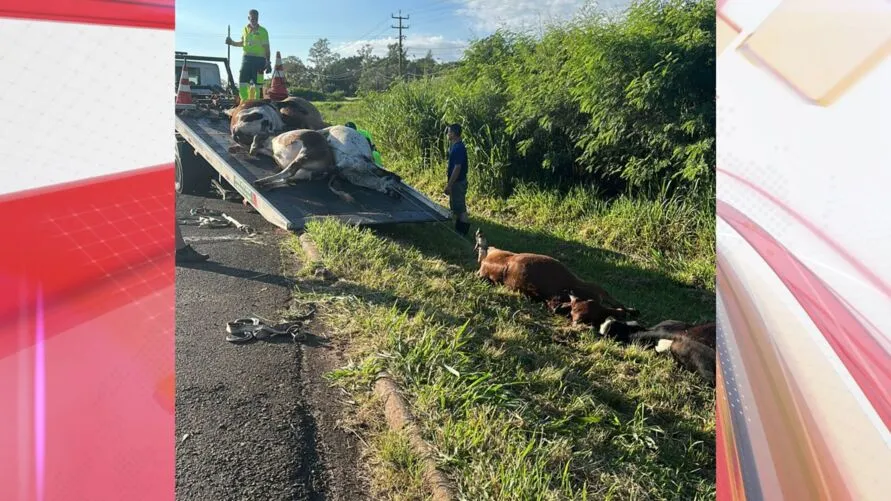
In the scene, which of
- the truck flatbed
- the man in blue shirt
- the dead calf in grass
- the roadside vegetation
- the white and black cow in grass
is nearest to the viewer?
the roadside vegetation

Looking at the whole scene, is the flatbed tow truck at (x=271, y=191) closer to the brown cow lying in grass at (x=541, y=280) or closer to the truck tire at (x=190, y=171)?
the truck tire at (x=190, y=171)

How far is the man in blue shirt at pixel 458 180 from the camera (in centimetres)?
834

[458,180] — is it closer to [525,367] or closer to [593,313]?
[593,313]

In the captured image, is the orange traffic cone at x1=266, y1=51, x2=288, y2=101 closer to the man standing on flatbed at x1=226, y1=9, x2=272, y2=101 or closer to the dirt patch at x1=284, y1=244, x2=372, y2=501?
the man standing on flatbed at x1=226, y1=9, x2=272, y2=101

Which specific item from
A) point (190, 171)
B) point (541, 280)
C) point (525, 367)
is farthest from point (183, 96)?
point (525, 367)

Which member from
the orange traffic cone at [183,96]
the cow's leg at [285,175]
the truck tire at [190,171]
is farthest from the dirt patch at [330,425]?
the orange traffic cone at [183,96]

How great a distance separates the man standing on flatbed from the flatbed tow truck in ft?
4.26

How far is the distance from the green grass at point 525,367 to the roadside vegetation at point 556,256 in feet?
0.05

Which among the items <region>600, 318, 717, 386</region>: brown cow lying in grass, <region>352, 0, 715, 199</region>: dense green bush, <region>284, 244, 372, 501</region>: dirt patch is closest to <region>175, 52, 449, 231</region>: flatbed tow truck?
<region>352, 0, 715, 199</region>: dense green bush

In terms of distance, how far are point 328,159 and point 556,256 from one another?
302cm

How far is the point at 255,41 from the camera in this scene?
10.9m

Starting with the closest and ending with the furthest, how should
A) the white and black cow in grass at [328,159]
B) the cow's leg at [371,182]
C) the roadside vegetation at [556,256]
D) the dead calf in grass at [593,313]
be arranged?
1. the roadside vegetation at [556,256]
2. the dead calf in grass at [593,313]
3. the white and black cow in grass at [328,159]
4. the cow's leg at [371,182]

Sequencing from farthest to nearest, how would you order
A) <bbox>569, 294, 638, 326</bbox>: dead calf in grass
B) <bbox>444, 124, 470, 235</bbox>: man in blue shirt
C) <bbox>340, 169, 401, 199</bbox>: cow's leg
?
<bbox>444, 124, 470, 235</bbox>: man in blue shirt
<bbox>340, 169, 401, 199</bbox>: cow's leg
<bbox>569, 294, 638, 326</bbox>: dead calf in grass

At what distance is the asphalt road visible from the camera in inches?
114
